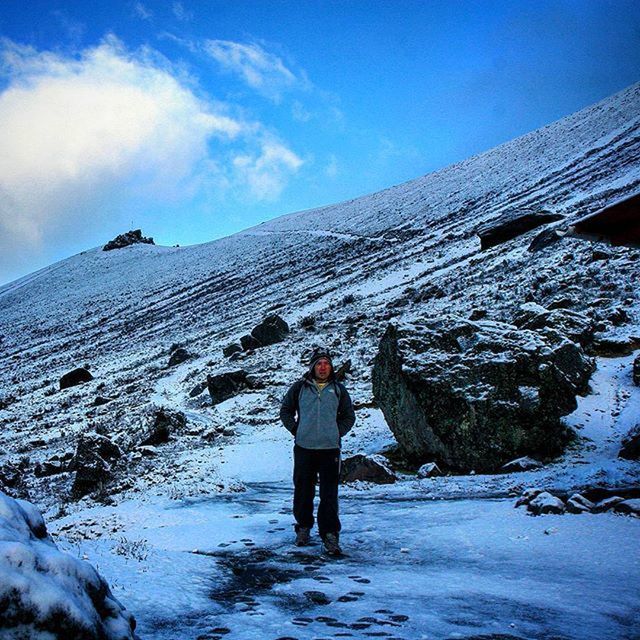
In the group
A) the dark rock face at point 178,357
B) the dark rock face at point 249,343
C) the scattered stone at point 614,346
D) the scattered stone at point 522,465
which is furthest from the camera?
the dark rock face at point 178,357

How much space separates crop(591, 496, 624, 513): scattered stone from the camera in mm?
4887

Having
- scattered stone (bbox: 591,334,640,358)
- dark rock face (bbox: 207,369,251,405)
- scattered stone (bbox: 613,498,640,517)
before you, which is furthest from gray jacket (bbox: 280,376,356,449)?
dark rock face (bbox: 207,369,251,405)

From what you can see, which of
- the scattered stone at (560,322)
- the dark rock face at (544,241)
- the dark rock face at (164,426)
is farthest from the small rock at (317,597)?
the dark rock face at (544,241)

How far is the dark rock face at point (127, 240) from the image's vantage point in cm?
8594

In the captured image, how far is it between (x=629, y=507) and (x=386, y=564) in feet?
7.80

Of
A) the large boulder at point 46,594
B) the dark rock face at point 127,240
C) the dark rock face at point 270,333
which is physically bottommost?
the large boulder at point 46,594

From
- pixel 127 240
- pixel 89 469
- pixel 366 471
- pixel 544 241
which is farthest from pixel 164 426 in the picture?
pixel 127 240

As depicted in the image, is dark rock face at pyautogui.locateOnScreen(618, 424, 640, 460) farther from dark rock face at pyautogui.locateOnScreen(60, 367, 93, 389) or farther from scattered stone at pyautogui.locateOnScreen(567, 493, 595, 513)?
dark rock face at pyautogui.locateOnScreen(60, 367, 93, 389)

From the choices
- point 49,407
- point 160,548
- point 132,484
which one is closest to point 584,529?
point 160,548

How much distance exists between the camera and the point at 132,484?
8.53m

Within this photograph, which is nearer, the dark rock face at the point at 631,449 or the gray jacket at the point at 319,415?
the gray jacket at the point at 319,415

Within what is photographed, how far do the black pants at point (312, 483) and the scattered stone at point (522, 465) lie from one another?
3.38 metres

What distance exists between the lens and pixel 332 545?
450cm

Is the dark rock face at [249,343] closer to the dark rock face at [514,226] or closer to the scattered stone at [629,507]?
the dark rock face at [514,226]
